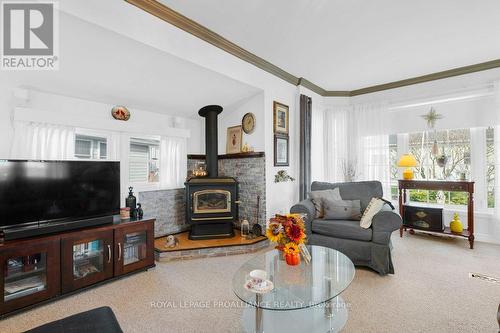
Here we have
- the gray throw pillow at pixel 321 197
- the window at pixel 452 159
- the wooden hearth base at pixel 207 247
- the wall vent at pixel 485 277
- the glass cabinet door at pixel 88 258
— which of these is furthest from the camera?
the window at pixel 452 159

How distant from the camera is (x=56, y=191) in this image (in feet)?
7.82

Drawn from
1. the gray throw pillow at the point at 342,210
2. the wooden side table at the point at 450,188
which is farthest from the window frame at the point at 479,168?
the gray throw pillow at the point at 342,210

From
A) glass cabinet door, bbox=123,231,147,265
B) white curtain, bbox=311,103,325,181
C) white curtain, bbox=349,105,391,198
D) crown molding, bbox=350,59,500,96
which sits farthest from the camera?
white curtain, bbox=311,103,325,181

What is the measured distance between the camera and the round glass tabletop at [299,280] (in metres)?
1.51

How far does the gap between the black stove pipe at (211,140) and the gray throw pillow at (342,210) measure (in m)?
1.80

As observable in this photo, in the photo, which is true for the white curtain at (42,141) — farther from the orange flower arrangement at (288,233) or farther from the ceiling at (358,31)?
the orange flower arrangement at (288,233)

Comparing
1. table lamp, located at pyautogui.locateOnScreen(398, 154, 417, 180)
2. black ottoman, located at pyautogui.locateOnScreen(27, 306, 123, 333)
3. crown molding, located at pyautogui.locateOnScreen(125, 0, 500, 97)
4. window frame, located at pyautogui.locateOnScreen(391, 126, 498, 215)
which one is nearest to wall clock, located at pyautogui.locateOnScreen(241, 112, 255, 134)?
crown molding, located at pyautogui.locateOnScreen(125, 0, 500, 97)

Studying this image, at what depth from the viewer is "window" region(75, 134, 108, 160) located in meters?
3.03

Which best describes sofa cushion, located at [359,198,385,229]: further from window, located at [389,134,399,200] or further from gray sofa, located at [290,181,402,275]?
window, located at [389,134,399,200]

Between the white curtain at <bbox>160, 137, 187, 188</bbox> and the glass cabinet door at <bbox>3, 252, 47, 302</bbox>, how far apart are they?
6.11 ft

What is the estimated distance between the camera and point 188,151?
4.25 meters

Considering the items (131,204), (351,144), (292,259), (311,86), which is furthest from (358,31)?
(131,204)

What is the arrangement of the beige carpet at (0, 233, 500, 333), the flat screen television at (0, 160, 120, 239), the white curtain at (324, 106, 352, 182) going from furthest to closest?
1. the white curtain at (324, 106, 352, 182)
2. the flat screen television at (0, 160, 120, 239)
3. the beige carpet at (0, 233, 500, 333)

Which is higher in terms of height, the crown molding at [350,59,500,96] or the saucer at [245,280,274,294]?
the crown molding at [350,59,500,96]
